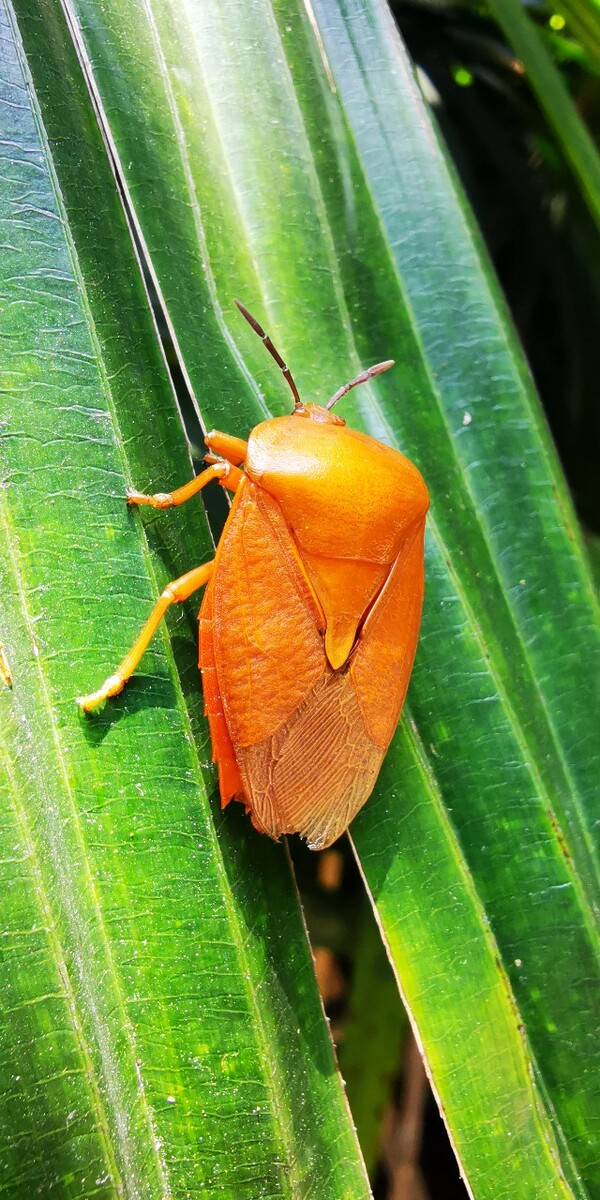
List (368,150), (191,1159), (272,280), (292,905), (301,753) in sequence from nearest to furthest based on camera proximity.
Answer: (191,1159), (292,905), (301,753), (272,280), (368,150)

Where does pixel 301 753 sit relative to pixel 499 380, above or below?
below

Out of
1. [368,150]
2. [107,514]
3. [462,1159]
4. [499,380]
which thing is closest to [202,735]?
[107,514]

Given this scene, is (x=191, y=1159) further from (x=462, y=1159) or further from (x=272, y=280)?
(x=272, y=280)

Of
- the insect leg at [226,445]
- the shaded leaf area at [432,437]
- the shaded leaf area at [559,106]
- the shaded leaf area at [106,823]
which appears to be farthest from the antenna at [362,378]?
the shaded leaf area at [559,106]

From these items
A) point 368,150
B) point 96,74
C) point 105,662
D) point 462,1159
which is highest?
point 96,74

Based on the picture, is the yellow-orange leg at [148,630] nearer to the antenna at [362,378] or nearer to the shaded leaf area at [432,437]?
the shaded leaf area at [432,437]

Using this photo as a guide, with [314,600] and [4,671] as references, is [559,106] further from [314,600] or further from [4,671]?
[4,671]

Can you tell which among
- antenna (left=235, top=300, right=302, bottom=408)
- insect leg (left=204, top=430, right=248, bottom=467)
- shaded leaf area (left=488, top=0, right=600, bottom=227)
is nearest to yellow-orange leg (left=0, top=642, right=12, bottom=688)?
insect leg (left=204, top=430, right=248, bottom=467)
